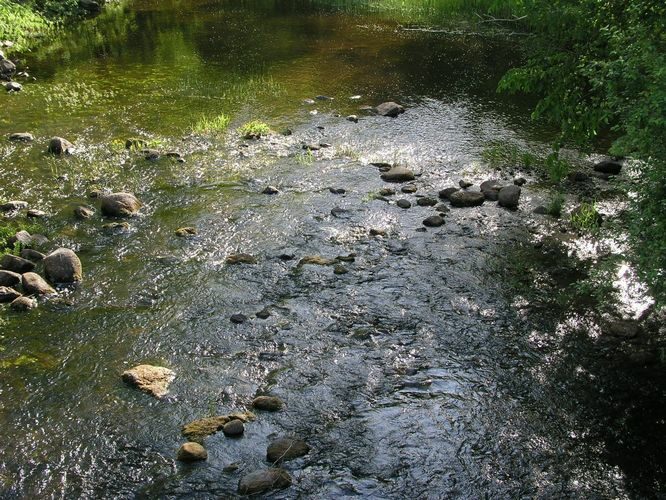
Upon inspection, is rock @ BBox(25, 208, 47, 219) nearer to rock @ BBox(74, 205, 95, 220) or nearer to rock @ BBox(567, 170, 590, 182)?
rock @ BBox(74, 205, 95, 220)

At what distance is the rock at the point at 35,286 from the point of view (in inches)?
391

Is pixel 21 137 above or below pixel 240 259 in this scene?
above

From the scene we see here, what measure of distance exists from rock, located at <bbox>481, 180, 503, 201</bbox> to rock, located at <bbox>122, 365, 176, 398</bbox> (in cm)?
783

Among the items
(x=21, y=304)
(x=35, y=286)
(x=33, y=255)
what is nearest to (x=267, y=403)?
(x=21, y=304)

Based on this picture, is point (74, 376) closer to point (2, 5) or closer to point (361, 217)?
point (361, 217)

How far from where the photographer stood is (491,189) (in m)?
13.4

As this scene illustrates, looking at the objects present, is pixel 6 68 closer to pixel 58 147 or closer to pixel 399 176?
pixel 58 147

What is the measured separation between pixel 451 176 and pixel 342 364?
7.11 metres

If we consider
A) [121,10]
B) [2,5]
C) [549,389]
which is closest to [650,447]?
[549,389]

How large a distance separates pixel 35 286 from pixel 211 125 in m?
8.22

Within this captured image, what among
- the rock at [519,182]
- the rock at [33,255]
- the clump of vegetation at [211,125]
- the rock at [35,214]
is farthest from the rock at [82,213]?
the rock at [519,182]

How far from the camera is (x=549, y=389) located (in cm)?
817

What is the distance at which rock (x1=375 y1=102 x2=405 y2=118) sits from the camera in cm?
1816

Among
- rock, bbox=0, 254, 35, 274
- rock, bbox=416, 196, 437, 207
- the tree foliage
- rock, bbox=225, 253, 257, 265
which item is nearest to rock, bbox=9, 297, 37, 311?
rock, bbox=0, 254, 35, 274
